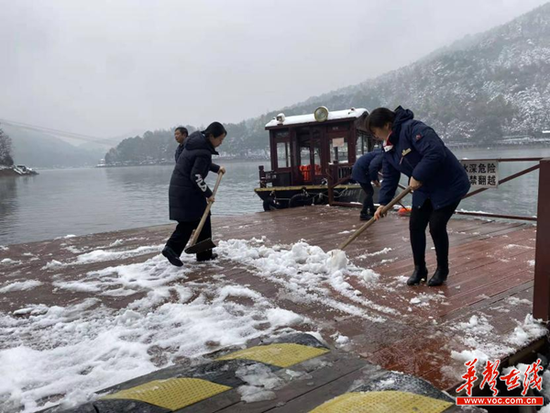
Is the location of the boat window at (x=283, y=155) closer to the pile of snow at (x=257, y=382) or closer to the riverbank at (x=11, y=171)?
the pile of snow at (x=257, y=382)

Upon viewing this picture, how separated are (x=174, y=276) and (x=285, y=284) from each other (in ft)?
3.76

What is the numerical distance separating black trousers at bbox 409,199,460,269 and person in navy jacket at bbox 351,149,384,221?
10.5 ft

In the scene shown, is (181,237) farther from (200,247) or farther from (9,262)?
(9,262)

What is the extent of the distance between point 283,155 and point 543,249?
12026mm

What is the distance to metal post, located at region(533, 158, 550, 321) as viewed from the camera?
84.6 inches

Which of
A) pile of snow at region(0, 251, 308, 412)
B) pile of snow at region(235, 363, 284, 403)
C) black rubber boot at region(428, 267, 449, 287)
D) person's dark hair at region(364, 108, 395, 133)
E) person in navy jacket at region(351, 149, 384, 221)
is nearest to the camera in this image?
pile of snow at region(235, 363, 284, 403)

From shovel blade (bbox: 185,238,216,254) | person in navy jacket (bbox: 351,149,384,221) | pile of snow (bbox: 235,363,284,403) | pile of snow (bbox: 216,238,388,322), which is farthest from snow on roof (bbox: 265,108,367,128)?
pile of snow (bbox: 235,363,284,403)

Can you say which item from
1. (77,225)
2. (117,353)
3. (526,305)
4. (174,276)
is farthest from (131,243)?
(77,225)

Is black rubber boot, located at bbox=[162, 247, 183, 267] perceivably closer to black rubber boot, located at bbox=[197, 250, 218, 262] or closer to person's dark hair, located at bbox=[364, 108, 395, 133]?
black rubber boot, located at bbox=[197, 250, 218, 262]

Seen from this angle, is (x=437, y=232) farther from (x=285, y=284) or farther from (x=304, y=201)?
(x=304, y=201)

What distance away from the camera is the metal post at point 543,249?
2.15 metres

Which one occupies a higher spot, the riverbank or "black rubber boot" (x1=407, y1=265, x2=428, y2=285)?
the riverbank

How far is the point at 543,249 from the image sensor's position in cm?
220

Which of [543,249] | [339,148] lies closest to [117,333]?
[543,249]
